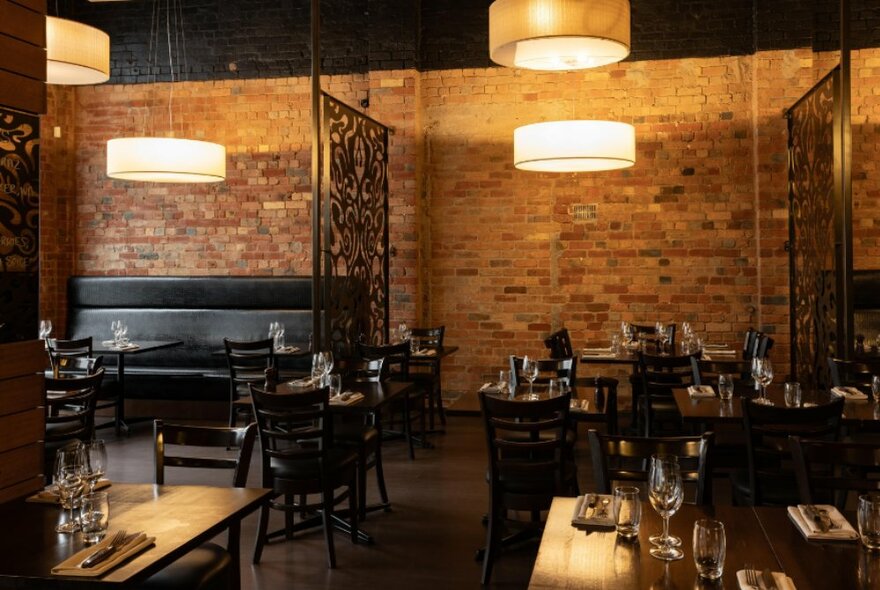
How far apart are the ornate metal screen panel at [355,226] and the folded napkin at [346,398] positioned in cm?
176

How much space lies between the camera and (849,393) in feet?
17.4

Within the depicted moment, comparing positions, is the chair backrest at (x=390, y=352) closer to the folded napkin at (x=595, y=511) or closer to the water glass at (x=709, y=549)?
the folded napkin at (x=595, y=511)

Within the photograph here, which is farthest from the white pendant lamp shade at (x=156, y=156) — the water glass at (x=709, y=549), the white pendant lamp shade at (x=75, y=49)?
the water glass at (x=709, y=549)

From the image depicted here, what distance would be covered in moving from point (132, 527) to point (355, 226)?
605 cm

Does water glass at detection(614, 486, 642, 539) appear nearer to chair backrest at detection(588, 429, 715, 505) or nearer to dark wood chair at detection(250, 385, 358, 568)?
chair backrest at detection(588, 429, 715, 505)

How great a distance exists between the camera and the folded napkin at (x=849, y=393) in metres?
5.16

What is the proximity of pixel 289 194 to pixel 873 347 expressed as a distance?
6519mm

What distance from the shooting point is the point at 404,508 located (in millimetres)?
5809

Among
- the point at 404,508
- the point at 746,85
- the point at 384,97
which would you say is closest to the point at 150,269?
the point at 384,97

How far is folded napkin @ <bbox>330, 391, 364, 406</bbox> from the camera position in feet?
17.2

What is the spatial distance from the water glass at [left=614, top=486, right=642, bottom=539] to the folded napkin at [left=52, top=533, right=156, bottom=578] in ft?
4.57

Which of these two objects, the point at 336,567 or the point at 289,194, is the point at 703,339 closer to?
the point at 289,194

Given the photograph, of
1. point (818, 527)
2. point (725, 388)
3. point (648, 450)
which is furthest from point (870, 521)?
point (725, 388)

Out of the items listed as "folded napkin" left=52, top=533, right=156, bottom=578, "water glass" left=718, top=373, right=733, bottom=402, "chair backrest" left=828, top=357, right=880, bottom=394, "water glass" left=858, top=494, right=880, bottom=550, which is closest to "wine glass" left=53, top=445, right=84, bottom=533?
"folded napkin" left=52, top=533, right=156, bottom=578
